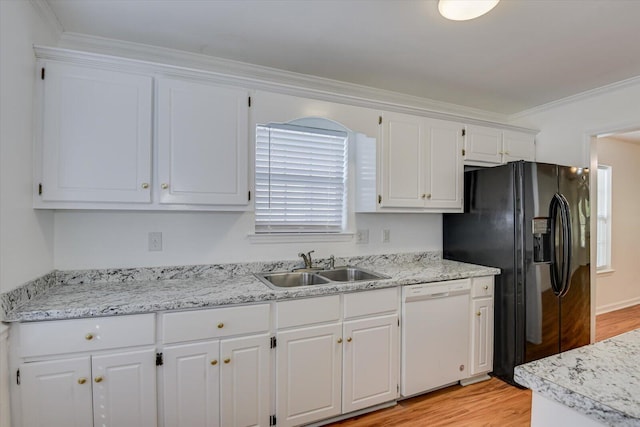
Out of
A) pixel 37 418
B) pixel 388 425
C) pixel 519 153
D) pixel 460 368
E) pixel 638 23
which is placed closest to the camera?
pixel 37 418

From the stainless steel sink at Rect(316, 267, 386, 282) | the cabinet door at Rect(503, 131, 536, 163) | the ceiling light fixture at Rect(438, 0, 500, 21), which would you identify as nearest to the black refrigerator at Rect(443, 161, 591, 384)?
the cabinet door at Rect(503, 131, 536, 163)

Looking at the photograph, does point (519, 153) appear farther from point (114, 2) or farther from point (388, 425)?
point (114, 2)

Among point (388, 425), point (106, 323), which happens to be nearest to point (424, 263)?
point (388, 425)

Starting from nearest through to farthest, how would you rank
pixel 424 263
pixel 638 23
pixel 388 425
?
pixel 638 23, pixel 388 425, pixel 424 263

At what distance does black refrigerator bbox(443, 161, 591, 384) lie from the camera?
255cm

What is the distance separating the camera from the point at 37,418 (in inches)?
59.9

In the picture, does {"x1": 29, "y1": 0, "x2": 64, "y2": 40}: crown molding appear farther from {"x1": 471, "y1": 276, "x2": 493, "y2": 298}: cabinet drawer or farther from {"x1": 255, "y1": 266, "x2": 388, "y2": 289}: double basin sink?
{"x1": 471, "y1": 276, "x2": 493, "y2": 298}: cabinet drawer

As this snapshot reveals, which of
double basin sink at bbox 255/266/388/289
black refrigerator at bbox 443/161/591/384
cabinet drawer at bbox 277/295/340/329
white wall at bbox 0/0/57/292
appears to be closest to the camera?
white wall at bbox 0/0/57/292

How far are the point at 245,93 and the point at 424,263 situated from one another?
2.09 meters

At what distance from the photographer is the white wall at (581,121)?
110 inches

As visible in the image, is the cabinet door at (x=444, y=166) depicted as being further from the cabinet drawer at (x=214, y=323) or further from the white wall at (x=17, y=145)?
the white wall at (x=17, y=145)

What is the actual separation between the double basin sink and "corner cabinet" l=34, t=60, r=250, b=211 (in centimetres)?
63

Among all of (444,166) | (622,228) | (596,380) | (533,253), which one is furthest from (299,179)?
(622,228)

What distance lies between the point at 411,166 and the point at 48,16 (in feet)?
8.29
